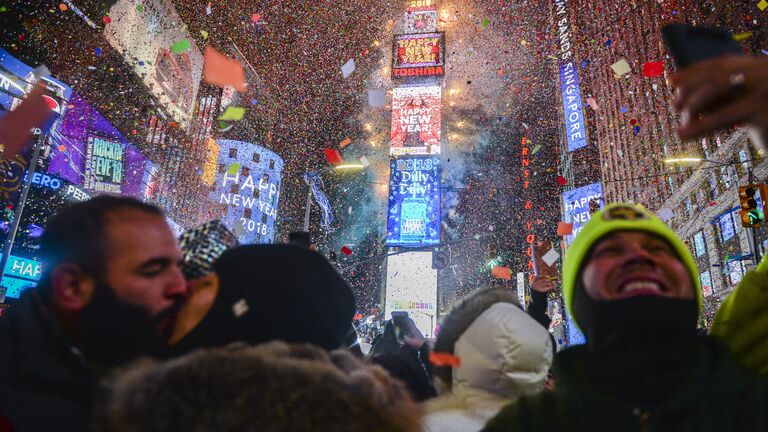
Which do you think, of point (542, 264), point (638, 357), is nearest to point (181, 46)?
point (542, 264)

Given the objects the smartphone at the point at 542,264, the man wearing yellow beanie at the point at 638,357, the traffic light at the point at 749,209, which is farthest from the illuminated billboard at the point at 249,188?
the man wearing yellow beanie at the point at 638,357

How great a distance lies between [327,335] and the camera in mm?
2021

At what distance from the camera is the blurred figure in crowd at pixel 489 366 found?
249 cm

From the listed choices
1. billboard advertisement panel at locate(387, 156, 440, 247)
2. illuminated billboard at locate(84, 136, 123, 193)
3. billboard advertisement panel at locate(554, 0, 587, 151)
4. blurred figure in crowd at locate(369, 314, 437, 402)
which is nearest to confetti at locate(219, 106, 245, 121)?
billboard advertisement panel at locate(387, 156, 440, 247)

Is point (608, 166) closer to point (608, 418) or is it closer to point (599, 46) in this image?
point (599, 46)

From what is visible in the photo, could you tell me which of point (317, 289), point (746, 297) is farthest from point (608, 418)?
point (317, 289)

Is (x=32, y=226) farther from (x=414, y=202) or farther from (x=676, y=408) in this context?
(x=414, y=202)

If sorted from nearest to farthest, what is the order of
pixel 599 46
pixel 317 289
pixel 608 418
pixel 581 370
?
pixel 608 418
pixel 581 370
pixel 317 289
pixel 599 46

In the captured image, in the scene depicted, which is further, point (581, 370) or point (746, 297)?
point (746, 297)

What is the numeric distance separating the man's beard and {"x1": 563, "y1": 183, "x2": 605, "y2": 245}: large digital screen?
33.8 metres

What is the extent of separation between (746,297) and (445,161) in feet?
205

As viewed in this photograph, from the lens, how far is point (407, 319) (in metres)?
5.25

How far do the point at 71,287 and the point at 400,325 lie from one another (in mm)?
3564

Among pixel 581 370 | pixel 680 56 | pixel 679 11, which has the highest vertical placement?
pixel 679 11
